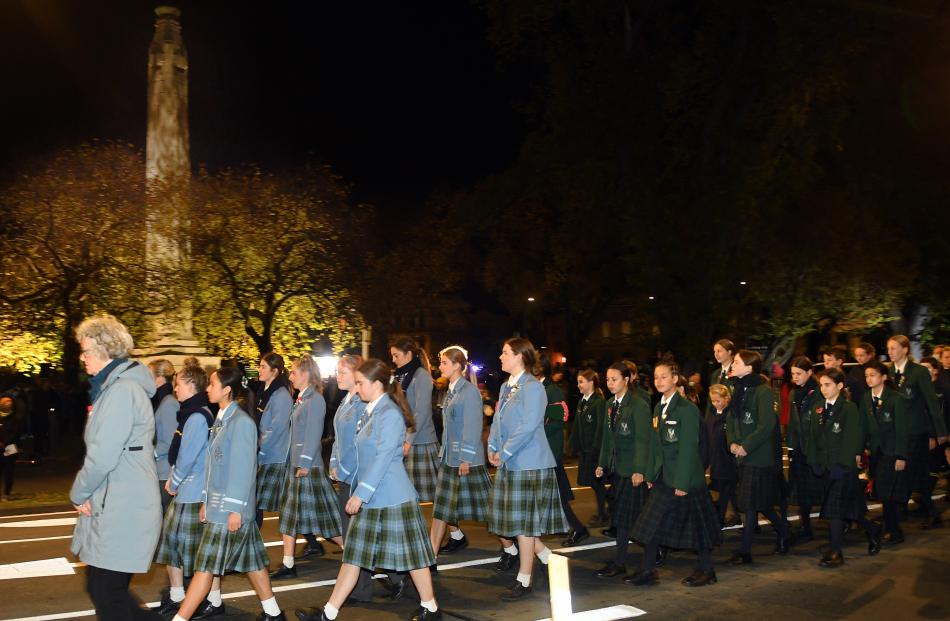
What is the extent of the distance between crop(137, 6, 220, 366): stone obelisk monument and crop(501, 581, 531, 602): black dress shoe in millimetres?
15034

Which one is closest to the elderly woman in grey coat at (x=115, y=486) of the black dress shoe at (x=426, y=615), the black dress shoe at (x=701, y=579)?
the black dress shoe at (x=426, y=615)

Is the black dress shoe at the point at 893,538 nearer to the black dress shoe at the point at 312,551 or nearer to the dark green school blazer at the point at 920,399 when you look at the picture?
the dark green school blazer at the point at 920,399

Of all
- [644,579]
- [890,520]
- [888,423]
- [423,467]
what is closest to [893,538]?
[890,520]

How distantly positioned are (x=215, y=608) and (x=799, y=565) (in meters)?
5.24

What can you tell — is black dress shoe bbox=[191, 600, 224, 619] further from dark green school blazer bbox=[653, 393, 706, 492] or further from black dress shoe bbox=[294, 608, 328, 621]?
dark green school blazer bbox=[653, 393, 706, 492]

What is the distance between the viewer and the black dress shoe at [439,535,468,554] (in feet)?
32.6

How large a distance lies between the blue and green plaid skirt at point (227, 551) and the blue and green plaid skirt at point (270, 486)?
2.37 meters

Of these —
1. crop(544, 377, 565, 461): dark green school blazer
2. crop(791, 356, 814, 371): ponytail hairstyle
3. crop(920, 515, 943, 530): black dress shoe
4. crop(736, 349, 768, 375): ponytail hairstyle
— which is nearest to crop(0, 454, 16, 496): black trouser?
crop(544, 377, 565, 461): dark green school blazer

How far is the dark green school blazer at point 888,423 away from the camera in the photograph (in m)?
10.4

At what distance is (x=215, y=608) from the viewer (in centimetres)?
746

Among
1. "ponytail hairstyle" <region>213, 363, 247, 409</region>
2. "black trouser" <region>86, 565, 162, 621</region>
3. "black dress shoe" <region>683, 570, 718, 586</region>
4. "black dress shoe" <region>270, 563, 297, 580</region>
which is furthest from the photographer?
"black dress shoe" <region>270, 563, 297, 580</region>

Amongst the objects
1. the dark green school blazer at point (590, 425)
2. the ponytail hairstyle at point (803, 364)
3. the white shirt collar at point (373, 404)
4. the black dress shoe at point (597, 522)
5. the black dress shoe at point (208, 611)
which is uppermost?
the ponytail hairstyle at point (803, 364)

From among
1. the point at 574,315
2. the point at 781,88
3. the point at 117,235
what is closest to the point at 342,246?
the point at 117,235

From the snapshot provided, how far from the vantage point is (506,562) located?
9.05 metres
